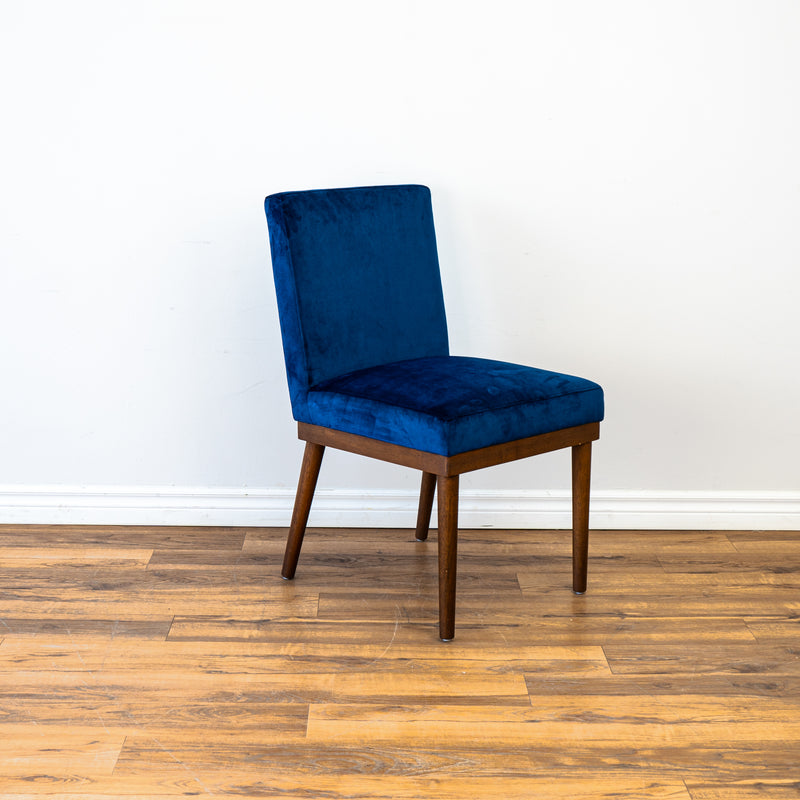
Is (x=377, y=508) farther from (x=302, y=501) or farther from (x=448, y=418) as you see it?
(x=448, y=418)

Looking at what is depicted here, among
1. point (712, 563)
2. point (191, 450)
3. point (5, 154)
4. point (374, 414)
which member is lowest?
point (712, 563)

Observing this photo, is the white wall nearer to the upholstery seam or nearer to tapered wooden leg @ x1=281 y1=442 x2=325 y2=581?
tapered wooden leg @ x1=281 y1=442 x2=325 y2=581

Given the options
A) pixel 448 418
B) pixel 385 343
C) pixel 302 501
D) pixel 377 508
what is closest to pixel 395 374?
pixel 385 343

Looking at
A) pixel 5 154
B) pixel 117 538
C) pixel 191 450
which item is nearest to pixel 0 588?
pixel 117 538

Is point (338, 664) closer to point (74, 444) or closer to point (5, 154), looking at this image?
point (74, 444)

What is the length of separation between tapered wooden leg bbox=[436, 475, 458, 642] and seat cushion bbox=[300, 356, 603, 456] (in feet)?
0.28

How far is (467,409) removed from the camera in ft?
6.03

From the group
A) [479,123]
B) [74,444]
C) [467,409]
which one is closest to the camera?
[467,409]

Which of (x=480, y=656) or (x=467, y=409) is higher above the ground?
(x=467, y=409)

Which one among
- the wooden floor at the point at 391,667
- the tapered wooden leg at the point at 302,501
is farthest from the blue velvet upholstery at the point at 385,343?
the wooden floor at the point at 391,667

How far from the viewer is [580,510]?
211 cm

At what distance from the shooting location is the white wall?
230 centimetres

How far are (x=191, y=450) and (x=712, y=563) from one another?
132 centimetres

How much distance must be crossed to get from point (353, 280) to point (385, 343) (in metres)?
0.16
